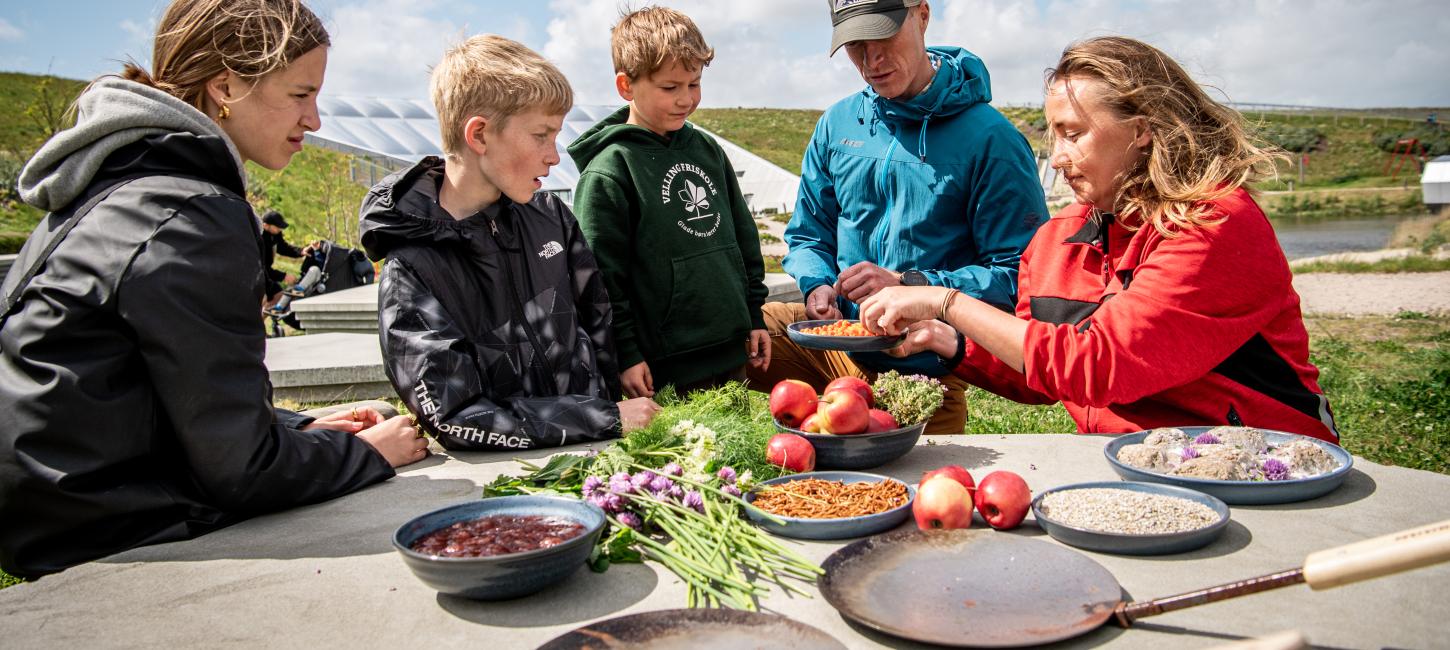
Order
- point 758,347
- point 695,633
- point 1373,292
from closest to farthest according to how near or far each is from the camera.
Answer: point 695,633 < point 758,347 < point 1373,292

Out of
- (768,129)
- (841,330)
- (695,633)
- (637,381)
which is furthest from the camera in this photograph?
(768,129)

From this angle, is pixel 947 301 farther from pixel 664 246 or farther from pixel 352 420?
pixel 352 420

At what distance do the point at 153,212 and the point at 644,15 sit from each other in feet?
7.47

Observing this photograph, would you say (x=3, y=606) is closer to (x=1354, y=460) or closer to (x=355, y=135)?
(x=1354, y=460)

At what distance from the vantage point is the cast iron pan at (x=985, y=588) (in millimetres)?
1520

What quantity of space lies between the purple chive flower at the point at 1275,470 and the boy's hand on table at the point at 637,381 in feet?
7.04

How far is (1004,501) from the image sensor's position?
2066 mm

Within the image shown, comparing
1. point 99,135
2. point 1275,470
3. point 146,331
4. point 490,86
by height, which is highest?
point 490,86

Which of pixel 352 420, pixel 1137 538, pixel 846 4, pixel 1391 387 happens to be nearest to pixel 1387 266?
pixel 1391 387

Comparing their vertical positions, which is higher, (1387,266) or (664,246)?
(664,246)

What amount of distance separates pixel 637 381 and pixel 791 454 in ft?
4.58

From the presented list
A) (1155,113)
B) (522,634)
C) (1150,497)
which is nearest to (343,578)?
(522,634)

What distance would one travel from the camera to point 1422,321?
11523 millimetres

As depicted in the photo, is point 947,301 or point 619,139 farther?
point 619,139
